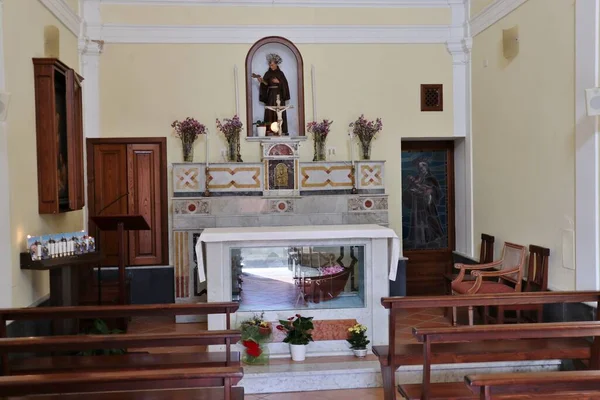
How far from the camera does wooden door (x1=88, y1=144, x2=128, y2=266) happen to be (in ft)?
26.3

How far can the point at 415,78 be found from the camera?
8.32 metres

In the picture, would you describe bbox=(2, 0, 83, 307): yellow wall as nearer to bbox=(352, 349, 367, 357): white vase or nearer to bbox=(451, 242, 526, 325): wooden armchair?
bbox=(352, 349, 367, 357): white vase

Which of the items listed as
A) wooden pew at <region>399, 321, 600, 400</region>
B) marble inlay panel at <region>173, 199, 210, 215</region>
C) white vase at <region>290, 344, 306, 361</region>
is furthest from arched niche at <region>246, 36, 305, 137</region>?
wooden pew at <region>399, 321, 600, 400</region>

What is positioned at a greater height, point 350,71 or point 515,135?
point 350,71

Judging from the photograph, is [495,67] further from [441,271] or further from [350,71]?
[441,271]

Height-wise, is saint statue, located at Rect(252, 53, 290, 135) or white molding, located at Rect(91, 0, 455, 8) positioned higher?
white molding, located at Rect(91, 0, 455, 8)

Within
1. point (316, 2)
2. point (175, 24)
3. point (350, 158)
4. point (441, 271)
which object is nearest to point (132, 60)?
point (175, 24)

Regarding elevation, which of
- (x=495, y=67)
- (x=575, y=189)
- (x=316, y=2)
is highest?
(x=316, y=2)

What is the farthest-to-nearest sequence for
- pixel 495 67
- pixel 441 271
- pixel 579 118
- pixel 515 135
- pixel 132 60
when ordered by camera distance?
pixel 441 271 → pixel 132 60 → pixel 495 67 → pixel 515 135 → pixel 579 118

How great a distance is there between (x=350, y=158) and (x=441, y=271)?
2.16 m

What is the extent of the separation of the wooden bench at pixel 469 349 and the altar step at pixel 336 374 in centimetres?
86

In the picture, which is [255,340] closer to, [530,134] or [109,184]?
[530,134]

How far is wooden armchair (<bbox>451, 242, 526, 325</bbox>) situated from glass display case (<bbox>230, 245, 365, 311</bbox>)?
4.10ft

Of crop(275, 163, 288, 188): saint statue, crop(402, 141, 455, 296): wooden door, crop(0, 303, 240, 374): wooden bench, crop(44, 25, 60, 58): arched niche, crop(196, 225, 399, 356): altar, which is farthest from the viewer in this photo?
crop(402, 141, 455, 296): wooden door
